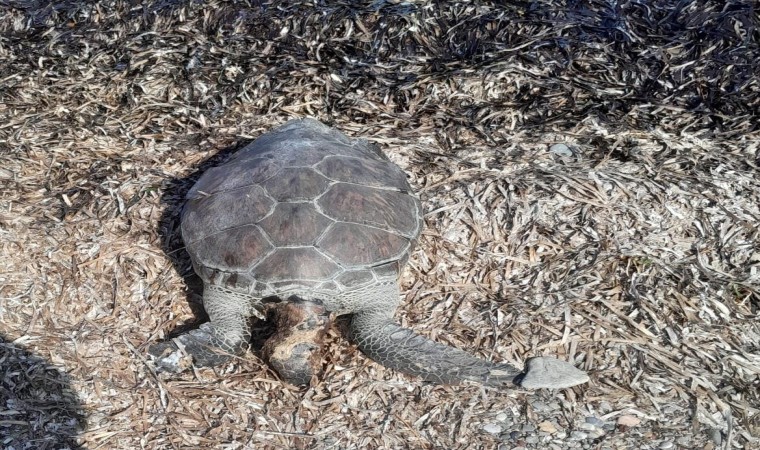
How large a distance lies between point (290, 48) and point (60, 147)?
1673mm

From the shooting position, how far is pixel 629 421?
312 cm

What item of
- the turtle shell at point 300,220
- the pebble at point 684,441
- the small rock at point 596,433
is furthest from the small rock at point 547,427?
the turtle shell at point 300,220

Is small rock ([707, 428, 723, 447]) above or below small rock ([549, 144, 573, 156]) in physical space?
below

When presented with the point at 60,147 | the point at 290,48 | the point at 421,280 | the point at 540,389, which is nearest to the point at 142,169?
the point at 60,147

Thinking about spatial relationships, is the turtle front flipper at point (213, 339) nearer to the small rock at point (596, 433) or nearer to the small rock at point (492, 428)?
the small rock at point (492, 428)

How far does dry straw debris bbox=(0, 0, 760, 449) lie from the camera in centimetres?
322

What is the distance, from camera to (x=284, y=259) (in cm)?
341

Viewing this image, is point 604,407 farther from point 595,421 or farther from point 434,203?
point 434,203

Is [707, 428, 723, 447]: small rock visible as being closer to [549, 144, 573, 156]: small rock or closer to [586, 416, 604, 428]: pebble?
[586, 416, 604, 428]: pebble

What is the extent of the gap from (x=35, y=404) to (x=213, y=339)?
79 cm

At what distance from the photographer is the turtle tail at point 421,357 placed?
3291 millimetres

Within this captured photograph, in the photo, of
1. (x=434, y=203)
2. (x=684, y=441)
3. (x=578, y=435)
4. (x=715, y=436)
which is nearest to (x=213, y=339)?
(x=434, y=203)

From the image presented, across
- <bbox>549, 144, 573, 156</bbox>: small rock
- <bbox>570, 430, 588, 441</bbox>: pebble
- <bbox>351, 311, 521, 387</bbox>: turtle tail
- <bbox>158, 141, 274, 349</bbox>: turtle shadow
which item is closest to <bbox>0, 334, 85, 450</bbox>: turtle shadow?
<bbox>158, 141, 274, 349</bbox>: turtle shadow

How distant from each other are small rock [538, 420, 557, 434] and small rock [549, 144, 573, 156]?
1.90 meters
